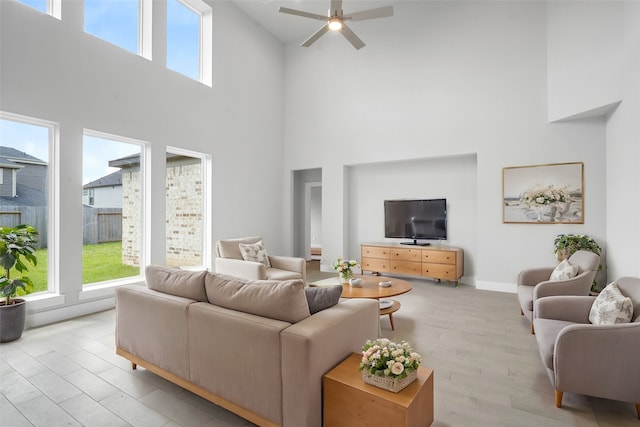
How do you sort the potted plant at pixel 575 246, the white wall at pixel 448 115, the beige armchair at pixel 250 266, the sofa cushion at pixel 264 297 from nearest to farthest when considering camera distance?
the sofa cushion at pixel 264 297
the potted plant at pixel 575 246
the beige armchair at pixel 250 266
the white wall at pixel 448 115

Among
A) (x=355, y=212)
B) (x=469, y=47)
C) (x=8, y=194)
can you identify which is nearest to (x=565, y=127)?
(x=469, y=47)

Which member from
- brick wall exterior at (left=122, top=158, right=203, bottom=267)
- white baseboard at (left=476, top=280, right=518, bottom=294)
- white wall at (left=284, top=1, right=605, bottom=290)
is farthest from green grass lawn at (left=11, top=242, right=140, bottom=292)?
white baseboard at (left=476, top=280, right=518, bottom=294)

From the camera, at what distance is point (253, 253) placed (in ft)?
16.9

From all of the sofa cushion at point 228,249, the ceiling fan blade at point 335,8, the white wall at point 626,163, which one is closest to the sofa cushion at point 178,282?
the sofa cushion at point 228,249

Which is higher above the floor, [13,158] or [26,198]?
[13,158]

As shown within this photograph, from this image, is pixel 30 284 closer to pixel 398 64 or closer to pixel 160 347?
pixel 160 347

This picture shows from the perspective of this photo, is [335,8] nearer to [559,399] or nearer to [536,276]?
[536,276]

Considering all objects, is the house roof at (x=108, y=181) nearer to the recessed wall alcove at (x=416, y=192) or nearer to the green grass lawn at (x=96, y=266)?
the green grass lawn at (x=96, y=266)

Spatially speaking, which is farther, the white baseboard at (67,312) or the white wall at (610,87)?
the white baseboard at (67,312)

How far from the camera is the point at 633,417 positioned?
205 centimetres

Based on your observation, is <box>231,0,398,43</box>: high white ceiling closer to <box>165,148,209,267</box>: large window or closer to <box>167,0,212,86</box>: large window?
<box>167,0,212,86</box>: large window

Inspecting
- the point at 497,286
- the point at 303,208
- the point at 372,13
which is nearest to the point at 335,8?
→ the point at 372,13

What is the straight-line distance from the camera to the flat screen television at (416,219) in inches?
236

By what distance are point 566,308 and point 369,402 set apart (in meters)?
2.16
